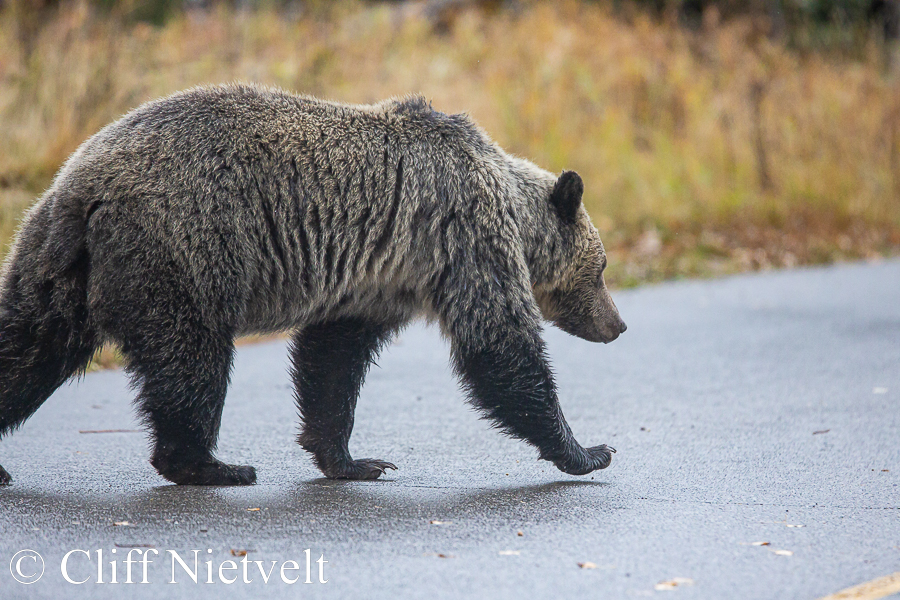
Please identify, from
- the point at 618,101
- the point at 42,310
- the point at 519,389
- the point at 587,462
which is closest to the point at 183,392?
the point at 42,310

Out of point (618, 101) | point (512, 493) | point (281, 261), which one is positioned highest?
point (618, 101)

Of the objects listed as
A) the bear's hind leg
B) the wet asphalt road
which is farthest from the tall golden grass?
the bear's hind leg

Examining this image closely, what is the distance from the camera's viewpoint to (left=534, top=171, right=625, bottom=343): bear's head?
18.4 ft

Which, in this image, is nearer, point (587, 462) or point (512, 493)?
point (512, 493)

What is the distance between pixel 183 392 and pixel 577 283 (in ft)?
7.33

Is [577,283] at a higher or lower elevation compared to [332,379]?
higher

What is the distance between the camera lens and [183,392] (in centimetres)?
459

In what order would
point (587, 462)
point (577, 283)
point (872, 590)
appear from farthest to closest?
1. point (577, 283)
2. point (587, 462)
3. point (872, 590)

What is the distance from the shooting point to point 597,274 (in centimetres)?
589

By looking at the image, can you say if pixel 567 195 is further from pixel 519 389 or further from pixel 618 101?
pixel 618 101

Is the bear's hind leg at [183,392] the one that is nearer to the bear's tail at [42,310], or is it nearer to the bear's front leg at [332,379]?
the bear's tail at [42,310]
